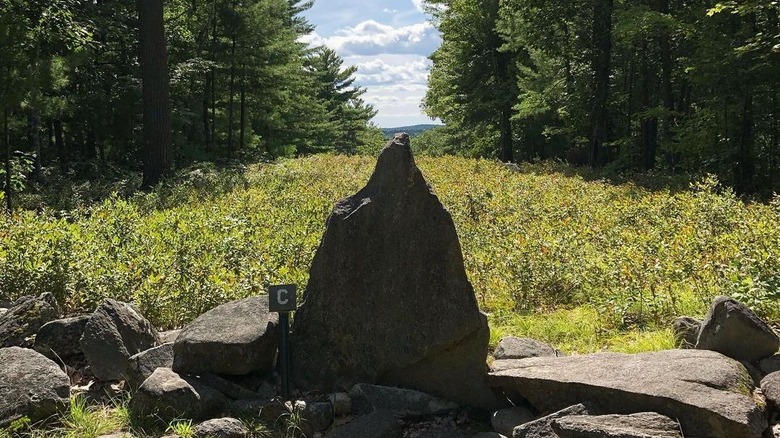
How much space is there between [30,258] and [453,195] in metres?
8.42

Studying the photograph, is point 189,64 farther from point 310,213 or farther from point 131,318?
point 131,318

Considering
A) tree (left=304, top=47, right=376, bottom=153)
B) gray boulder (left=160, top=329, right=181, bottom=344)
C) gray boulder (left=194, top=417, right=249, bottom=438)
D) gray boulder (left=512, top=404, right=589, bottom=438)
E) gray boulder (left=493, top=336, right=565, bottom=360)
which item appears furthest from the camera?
tree (left=304, top=47, right=376, bottom=153)

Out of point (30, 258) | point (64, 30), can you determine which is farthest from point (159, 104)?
point (30, 258)

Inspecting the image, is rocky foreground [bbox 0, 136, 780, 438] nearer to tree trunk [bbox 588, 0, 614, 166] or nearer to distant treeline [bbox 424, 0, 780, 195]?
distant treeline [bbox 424, 0, 780, 195]

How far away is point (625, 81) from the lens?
24.7 m

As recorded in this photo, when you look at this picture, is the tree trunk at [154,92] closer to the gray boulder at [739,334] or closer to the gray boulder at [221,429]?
the gray boulder at [221,429]

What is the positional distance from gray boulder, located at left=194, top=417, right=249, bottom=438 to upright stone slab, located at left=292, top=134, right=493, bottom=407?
784mm

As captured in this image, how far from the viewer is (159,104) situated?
49.2 feet

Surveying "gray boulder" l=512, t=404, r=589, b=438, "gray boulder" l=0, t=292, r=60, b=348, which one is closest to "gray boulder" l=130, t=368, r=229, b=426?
"gray boulder" l=0, t=292, r=60, b=348

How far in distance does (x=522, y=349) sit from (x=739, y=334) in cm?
165

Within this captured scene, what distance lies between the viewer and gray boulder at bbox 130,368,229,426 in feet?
13.4

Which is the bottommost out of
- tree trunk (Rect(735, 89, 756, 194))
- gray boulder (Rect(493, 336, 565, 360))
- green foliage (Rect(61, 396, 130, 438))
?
green foliage (Rect(61, 396, 130, 438))

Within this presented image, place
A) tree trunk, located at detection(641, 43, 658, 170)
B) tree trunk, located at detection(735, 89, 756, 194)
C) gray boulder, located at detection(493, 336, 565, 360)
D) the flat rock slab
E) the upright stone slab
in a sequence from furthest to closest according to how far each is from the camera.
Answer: tree trunk, located at detection(641, 43, 658, 170)
tree trunk, located at detection(735, 89, 756, 194)
gray boulder, located at detection(493, 336, 565, 360)
the upright stone slab
the flat rock slab

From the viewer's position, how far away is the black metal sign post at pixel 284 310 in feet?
14.3
